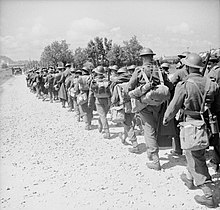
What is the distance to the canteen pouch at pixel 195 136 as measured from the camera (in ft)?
12.5

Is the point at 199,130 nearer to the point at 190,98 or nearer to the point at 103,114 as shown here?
the point at 190,98

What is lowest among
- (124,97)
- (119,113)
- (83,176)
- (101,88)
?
(83,176)

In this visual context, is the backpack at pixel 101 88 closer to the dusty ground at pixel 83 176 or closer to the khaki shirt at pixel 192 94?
the dusty ground at pixel 83 176

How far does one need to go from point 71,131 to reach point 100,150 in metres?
2.22

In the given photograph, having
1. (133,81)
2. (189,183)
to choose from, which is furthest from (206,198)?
(133,81)

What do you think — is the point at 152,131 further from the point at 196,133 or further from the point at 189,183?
the point at 196,133

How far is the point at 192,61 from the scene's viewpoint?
4109 mm

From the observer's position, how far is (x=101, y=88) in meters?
7.45

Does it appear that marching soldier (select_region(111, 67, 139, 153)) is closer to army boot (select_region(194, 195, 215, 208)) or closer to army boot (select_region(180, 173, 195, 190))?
army boot (select_region(180, 173, 195, 190))

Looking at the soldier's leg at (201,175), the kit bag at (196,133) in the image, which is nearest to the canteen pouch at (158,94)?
the kit bag at (196,133)

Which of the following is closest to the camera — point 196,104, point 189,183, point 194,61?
point 196,104

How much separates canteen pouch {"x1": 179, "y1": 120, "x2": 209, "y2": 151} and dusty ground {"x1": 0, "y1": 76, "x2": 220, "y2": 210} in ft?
3.02

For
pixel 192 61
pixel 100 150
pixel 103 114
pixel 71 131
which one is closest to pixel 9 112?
pixel 71 131

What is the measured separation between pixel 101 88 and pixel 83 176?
2.94 meters
